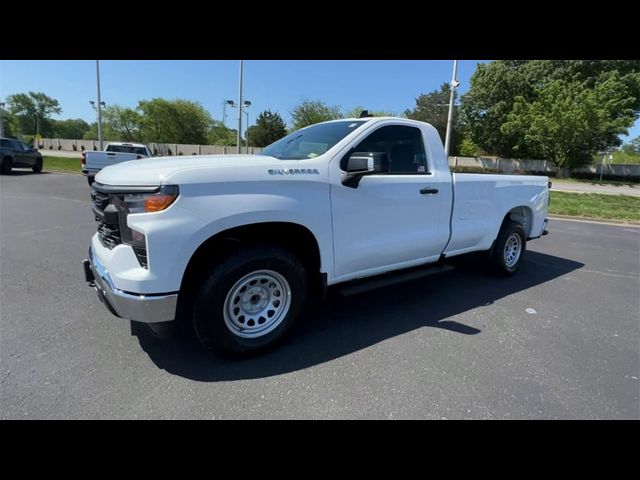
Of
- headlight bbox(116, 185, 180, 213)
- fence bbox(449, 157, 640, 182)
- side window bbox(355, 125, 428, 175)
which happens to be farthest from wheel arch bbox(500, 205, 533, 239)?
fence bbox(449, 157, 640, 182)

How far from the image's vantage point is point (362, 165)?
2936 millimetres

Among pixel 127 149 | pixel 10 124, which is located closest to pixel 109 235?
pixel 127 149

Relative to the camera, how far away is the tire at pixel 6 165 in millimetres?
17672

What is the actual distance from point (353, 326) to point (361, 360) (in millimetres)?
609

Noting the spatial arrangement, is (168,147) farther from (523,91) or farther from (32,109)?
(32,109)

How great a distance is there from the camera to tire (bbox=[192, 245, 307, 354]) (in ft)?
8.58

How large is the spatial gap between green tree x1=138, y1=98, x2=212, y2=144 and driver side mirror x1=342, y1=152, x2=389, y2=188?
72753mm
